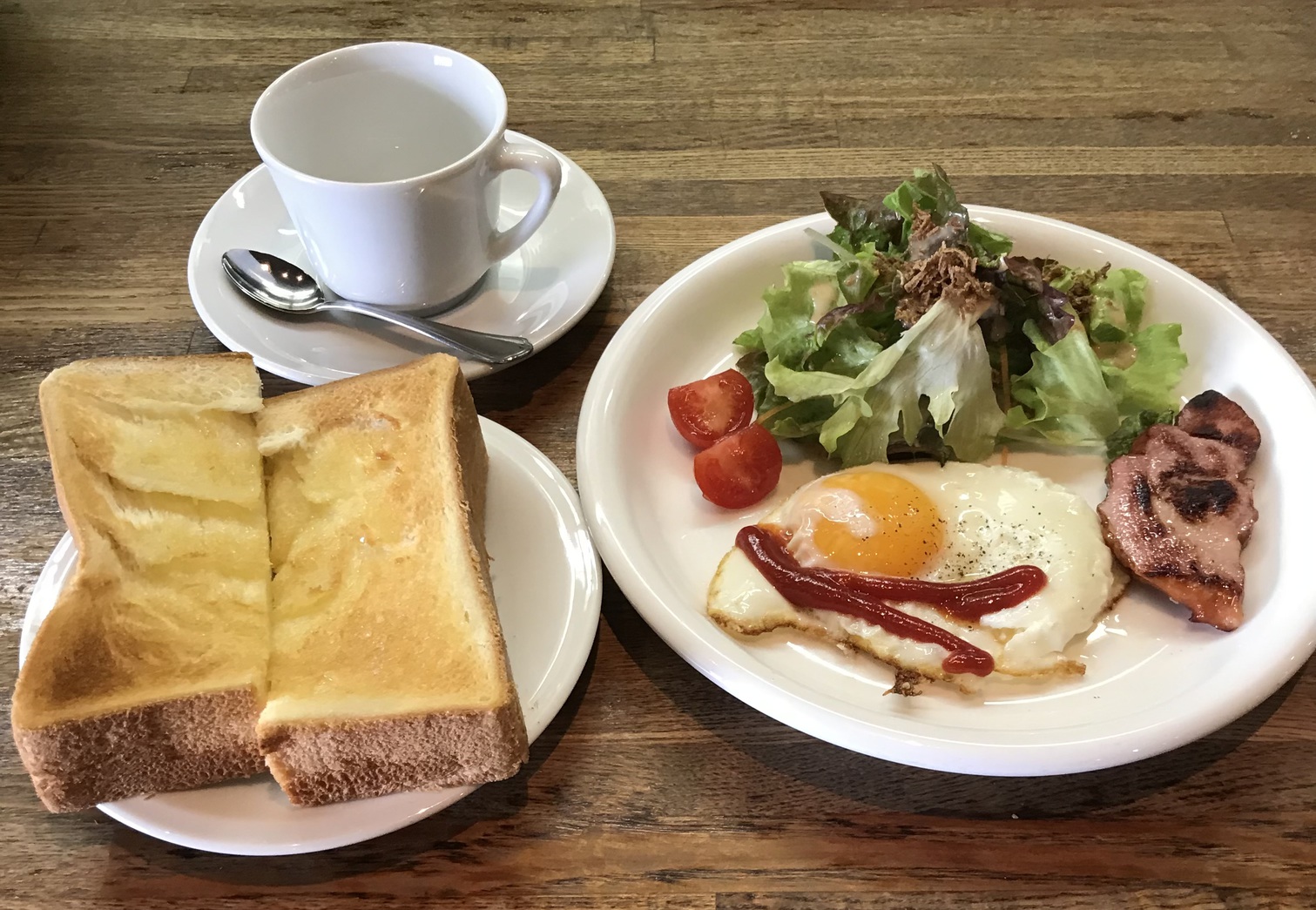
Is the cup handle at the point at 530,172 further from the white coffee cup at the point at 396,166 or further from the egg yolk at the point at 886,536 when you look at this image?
the egg yolk at the point at 886,536

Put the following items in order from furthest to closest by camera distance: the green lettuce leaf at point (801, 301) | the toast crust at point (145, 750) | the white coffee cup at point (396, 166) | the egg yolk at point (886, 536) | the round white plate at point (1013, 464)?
the green lettuce leaf at point (801, 301)
the white coffee cup at point (396, 166)
the egg yolk at point (886, 536)
the round white plate at point (1013, 464)
the toast crust at point (145, 750)

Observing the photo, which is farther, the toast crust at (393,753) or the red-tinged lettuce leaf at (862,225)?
the red-tinged lettuce leaf at (862,225)

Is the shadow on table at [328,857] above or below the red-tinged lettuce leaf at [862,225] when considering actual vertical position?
below

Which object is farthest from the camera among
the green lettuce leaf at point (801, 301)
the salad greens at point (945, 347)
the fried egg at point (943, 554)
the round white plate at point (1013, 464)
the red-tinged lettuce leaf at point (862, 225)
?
the red-tinged lettuce leaf at point (862, 225)

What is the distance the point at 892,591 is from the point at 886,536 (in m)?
0.12

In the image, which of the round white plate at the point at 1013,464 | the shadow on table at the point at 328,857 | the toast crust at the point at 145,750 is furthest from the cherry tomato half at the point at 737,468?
the toast crust at the point at 145,750

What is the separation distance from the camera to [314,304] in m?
2.16

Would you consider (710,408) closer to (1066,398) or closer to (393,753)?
(1066,398)

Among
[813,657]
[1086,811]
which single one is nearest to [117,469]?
[813,657]

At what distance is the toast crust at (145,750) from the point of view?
1369 millimetres

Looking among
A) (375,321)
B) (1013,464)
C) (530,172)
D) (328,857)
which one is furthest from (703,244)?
(328,857)

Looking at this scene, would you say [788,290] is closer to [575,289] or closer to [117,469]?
[575,289]

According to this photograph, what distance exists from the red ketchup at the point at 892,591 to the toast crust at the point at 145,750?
0.98 metres

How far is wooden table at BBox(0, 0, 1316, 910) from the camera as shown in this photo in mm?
1480
